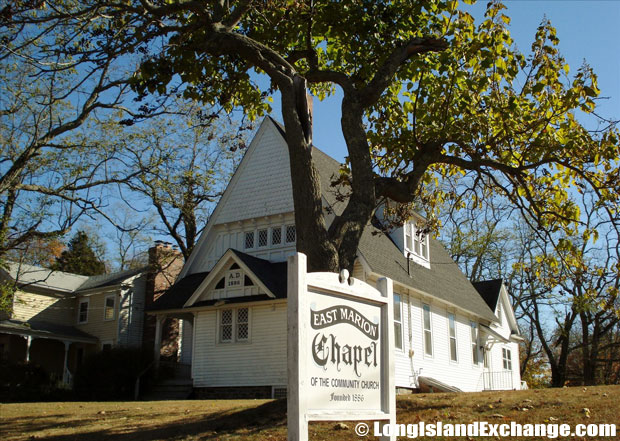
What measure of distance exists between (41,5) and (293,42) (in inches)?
214

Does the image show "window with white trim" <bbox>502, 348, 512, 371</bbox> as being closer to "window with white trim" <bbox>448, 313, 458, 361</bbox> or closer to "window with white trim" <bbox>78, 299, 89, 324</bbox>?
"window with white trim" <bbox>448, 313, 458, 361</bbox>

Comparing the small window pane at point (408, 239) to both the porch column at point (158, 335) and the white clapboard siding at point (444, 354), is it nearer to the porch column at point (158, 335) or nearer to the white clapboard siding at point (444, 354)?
the white clapboard siding at point (444, 354)

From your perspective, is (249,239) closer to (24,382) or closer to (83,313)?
(24,382)

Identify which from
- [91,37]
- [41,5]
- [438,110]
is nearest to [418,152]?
[438,110]

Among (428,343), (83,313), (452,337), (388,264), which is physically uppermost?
(388,264)

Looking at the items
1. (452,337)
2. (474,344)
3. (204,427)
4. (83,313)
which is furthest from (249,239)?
(83,313)

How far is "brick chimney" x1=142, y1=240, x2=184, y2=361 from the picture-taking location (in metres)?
31.9

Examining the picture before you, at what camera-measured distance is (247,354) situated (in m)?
21.3

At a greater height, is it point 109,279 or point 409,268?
point 109,279

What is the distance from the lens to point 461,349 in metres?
27.3

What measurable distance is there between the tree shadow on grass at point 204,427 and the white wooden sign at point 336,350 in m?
3.51

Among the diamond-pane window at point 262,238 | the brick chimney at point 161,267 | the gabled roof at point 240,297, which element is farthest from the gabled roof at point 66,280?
the diamond-pane window at point 262,238

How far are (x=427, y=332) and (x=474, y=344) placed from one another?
19.9ft

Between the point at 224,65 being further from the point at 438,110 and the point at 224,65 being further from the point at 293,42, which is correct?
the point at 438,110
